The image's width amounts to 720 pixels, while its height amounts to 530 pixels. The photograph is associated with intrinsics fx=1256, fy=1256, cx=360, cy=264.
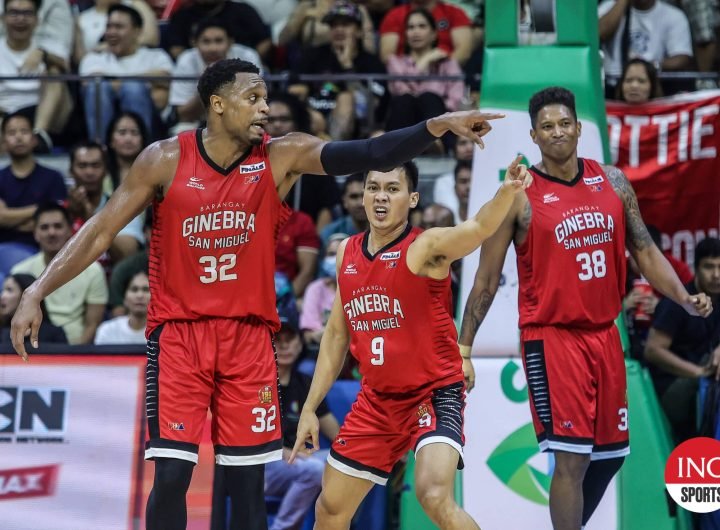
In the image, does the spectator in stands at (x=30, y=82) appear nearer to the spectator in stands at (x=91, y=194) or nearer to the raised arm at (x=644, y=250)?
the spectator in stands at (x=91, y=194)

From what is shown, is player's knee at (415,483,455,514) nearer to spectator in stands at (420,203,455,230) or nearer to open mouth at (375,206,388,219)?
open mouth at (375,206,388,219)

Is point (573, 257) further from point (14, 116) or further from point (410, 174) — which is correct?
point (14, 116)

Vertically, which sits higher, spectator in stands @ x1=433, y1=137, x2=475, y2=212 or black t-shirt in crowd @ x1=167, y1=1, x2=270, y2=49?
black t-shirt in crowd @ x1=167, y1=1, x2=270, y2=49

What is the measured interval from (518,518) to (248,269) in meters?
2.70

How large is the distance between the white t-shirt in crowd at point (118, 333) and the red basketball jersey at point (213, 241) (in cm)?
294

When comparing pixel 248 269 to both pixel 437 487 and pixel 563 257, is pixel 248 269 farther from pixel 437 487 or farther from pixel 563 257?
pixel 563 257

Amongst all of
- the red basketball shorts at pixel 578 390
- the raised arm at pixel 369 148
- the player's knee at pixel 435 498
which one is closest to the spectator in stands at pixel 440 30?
the red basketball shorts at pixel 578 390

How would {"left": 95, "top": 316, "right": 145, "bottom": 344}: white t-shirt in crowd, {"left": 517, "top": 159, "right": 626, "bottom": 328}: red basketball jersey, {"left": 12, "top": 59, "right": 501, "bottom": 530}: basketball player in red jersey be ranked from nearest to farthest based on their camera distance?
{"left": 12, "top": 59, "right": 501, "bottom": 530}: basketball player in red jersey < {"left": 517, "top": 159, "right": 626, "bottom": 328}: red basketball jersey < {"left": 95, "top": 316, "right": 145, "bottom": 344}: white t-shirt in crowd

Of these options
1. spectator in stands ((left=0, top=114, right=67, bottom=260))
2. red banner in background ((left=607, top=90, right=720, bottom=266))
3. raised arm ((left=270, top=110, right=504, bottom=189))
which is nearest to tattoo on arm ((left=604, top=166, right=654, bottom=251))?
raised arm ((left=270, top=110, right=504, bottom=189))

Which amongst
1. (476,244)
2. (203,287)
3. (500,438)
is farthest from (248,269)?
(500,438)

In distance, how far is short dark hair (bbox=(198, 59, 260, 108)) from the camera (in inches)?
226

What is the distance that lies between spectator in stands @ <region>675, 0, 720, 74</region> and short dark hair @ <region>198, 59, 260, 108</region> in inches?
257

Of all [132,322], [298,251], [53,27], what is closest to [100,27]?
[53,27]

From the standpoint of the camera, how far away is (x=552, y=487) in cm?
646
